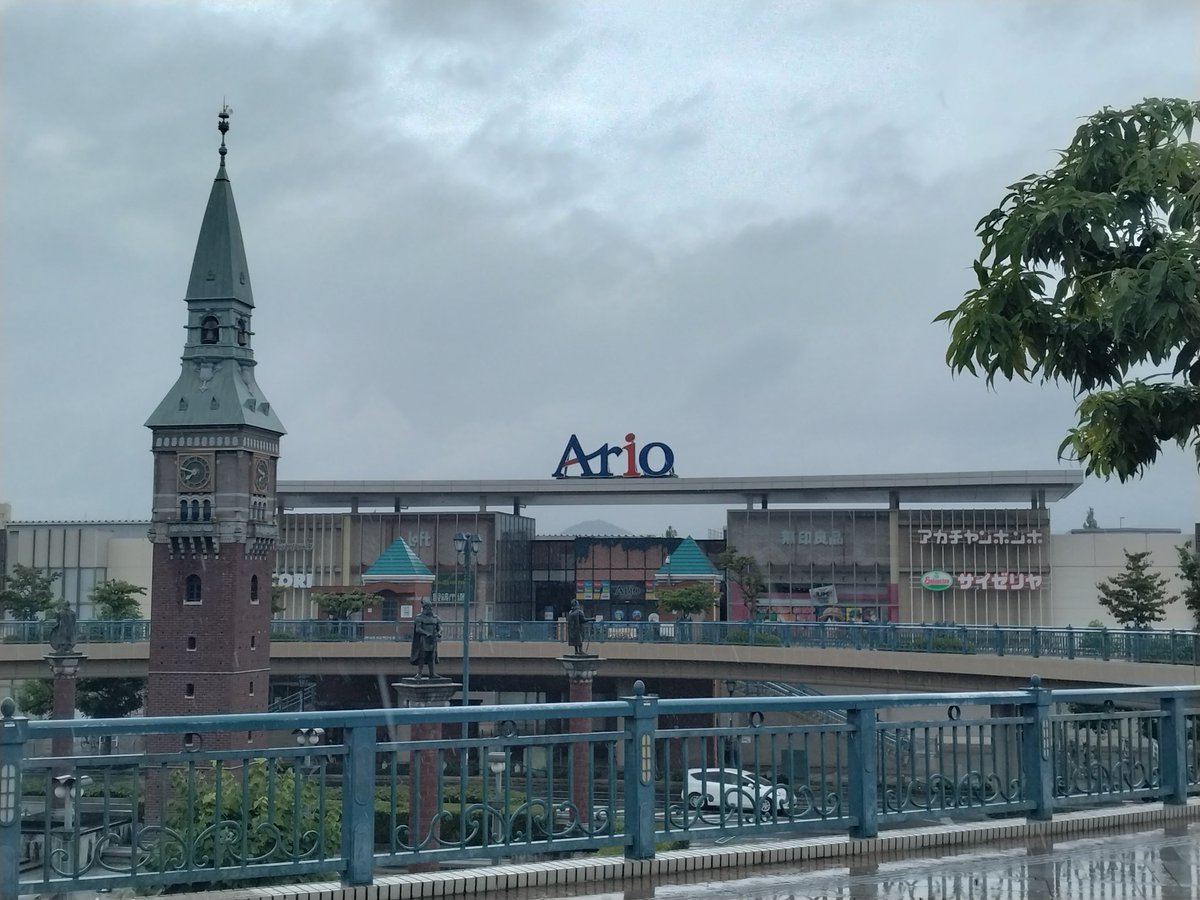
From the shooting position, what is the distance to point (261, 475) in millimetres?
58562

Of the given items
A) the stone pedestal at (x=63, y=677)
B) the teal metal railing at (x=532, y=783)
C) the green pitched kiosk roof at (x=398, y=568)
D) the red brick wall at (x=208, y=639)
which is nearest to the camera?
the teal metal railing at (x=532, y=783)

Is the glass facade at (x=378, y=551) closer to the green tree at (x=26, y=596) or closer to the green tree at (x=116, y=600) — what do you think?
the green tree at (x=116, y=600)

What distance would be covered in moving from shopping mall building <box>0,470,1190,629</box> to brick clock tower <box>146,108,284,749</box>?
13.8 m

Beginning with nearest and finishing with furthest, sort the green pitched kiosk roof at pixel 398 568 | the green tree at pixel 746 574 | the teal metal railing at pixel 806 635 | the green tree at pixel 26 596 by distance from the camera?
the teal metal railing at pixel 806 635, the green tree at pixel 26 596, the green tree at pixel 746 574, the green pitched kiosk roof at pixel 398 568

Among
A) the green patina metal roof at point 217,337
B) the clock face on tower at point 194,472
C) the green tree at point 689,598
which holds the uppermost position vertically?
the green patina metal roof at point 217,337

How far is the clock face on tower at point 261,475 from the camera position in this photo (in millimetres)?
57906

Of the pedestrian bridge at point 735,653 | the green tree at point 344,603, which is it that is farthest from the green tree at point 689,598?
the green tree at point 344,603

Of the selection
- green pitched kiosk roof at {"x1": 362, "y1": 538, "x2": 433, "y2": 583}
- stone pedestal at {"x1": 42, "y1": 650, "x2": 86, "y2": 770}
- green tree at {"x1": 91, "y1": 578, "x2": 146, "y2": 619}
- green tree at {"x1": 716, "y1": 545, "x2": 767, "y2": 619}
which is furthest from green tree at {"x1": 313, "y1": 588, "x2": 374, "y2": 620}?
green tree at {"x1": 716, "y1": 545, "x2": 767, "y2": 619}

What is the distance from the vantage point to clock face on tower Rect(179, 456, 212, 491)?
185 feet

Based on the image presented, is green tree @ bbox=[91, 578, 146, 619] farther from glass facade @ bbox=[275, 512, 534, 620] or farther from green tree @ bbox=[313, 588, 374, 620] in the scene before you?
glass facade @ bbox=[275, 512, 534, 620]

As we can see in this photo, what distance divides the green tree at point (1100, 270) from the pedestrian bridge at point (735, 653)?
24266 mm

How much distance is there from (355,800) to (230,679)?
48373mm

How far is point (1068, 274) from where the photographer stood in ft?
34.8

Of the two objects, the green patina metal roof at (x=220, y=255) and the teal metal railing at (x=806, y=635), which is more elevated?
the green patina metal roof at (x=220, y=255)
